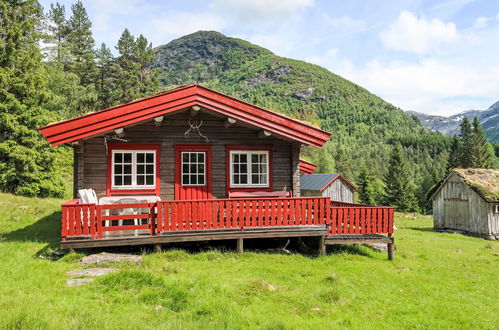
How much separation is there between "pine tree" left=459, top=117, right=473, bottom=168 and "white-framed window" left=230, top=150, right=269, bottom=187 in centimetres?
7136

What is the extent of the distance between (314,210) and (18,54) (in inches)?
874

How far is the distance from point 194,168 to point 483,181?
939 inches

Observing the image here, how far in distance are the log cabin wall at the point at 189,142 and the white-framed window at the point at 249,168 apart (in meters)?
0.30

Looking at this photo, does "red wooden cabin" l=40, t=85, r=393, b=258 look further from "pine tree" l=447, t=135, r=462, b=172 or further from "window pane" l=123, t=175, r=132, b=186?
"pine tree" l=447, t=135, r=462, b=172

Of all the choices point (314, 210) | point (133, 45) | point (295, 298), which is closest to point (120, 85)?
point (133, 45)

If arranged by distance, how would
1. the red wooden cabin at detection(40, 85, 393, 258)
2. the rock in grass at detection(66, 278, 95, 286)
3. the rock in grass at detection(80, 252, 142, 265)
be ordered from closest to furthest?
the rock in grass at detection(66, 278, 95, 286)
the rock in grass at detection(80, 252, 142, 265)
the red wooden cabin at detection(40, 85, 393, 258)

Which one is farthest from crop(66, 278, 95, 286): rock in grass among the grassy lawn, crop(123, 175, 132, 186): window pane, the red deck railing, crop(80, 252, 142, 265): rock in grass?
crop(123, 175, 132, 186): window pane

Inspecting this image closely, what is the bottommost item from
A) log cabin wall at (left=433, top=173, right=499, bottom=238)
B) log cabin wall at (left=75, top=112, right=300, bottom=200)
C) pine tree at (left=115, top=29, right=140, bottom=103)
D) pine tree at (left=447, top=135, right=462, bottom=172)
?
log cabin wall at (left=433, top=173, right=499, bottom=238)

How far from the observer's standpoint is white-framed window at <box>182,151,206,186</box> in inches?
461

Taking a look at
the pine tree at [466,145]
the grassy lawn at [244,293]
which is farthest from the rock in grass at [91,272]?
the pine tree at [466,145]

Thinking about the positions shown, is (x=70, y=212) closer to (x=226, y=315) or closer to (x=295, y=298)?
(x=226, y=315)

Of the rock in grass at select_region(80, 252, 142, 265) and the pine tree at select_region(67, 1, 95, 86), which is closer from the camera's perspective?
the rock in grass at select_region(80, 252, 142, 265)

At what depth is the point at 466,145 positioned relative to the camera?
71.0 m

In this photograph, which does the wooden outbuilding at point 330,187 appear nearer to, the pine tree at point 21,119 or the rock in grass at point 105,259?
the pine tree at point 21,119
